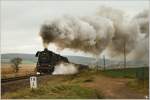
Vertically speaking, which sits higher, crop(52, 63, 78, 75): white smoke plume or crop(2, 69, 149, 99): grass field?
crop(52, 63, 78, 75): white smoke plume

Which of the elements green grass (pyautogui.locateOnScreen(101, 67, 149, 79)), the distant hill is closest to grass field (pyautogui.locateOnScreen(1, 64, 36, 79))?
the distant hill

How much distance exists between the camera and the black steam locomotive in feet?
23.1

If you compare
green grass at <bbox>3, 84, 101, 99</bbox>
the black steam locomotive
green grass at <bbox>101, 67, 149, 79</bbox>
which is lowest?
green grass at <bbox>3, 84, 101, 99</bbox>

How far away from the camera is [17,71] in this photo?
701 centimetres

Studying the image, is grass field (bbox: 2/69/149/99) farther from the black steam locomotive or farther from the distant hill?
the distant hill

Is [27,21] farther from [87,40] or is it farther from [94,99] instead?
[94,99]

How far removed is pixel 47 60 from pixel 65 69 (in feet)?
0.88

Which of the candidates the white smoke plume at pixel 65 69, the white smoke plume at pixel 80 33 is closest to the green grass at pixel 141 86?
the white smoke plume at pixel 80 33

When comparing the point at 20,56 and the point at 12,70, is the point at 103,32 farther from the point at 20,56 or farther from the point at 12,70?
the point at 12,70

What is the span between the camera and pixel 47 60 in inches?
279

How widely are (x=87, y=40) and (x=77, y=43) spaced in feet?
0.46

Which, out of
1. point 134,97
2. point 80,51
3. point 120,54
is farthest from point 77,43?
point 134,97

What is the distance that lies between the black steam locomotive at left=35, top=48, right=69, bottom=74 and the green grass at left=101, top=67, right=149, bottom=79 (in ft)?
2.01

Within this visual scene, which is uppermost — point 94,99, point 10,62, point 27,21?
point 27,21
